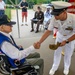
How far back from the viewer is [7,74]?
213 centimetres

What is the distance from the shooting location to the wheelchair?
6.61 ft

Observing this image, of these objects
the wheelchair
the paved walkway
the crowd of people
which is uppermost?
the crowd of people

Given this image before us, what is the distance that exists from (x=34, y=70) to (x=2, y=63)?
0.36 meters

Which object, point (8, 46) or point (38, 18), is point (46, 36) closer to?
point (8, 46)

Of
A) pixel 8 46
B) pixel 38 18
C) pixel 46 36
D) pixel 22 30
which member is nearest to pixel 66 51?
pixel 46 36

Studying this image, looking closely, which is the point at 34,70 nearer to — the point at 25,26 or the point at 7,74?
the point at 7,74

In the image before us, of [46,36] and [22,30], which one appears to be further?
[22,30]

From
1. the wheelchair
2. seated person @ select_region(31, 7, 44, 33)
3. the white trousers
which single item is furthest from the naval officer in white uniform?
seated person @ select_region(31, 7, 44, 33)

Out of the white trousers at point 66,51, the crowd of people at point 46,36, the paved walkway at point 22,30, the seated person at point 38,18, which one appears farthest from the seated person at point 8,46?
the seated person at point 38,18

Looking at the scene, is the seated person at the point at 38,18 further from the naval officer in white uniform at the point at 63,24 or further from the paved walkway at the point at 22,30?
the naval officer in white uniform at the point at 63,24

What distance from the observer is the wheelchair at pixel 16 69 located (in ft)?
6.61

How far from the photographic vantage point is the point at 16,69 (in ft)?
6.68

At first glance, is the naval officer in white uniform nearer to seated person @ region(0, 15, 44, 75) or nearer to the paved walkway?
seated person @ region(0, 15, 44, 75)

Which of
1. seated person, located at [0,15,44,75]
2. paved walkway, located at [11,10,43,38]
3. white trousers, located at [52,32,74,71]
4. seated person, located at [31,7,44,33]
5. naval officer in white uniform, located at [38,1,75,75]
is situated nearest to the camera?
seated person, located at [0,15,44,75]
